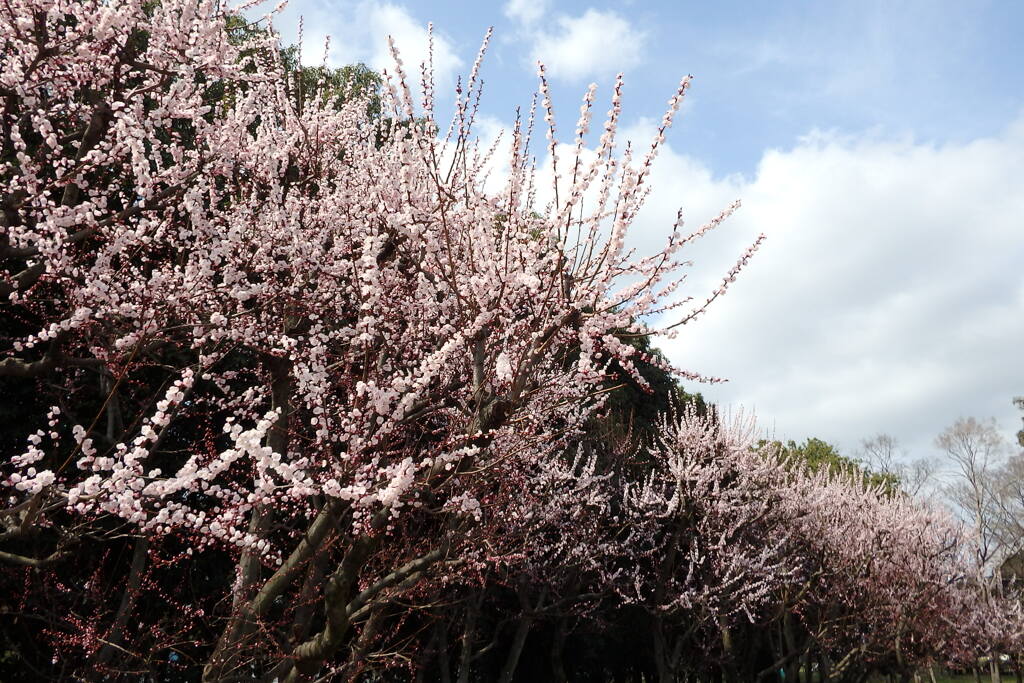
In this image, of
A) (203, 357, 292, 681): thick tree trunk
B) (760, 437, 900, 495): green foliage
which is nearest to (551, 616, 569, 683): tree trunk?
(203, 357, 292, 681): thick tree trunk

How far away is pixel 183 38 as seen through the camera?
6.92m

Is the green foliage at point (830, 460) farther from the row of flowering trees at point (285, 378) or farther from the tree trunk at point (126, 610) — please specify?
the tree trunk at point (126, 610)

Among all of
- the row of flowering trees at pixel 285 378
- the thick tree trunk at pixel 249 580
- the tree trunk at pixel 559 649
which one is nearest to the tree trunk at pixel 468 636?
the row of flowering trees at pixel 285 378

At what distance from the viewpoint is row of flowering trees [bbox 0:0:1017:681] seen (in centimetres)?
554

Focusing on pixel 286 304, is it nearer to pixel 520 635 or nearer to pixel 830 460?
pixel 520 635

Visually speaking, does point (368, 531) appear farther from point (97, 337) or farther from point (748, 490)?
point (748, 490)

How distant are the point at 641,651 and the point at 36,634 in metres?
16.2

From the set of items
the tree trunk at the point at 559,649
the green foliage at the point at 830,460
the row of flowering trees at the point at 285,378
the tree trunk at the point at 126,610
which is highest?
the green foliage at the point at 830,460

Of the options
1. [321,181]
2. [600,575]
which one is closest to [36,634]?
[321,181]

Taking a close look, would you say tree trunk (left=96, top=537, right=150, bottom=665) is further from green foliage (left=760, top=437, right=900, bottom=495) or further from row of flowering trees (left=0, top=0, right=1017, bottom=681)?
green foliage (left=760, top=437, right=900, bottom=495)

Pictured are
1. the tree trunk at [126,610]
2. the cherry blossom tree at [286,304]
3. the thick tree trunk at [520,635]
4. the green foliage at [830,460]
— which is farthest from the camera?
the green foliage at [830,460]

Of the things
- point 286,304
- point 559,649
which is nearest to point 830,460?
point 559,649

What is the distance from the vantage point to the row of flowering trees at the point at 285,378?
5543 millimetres

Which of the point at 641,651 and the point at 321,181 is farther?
the point at 641,651
